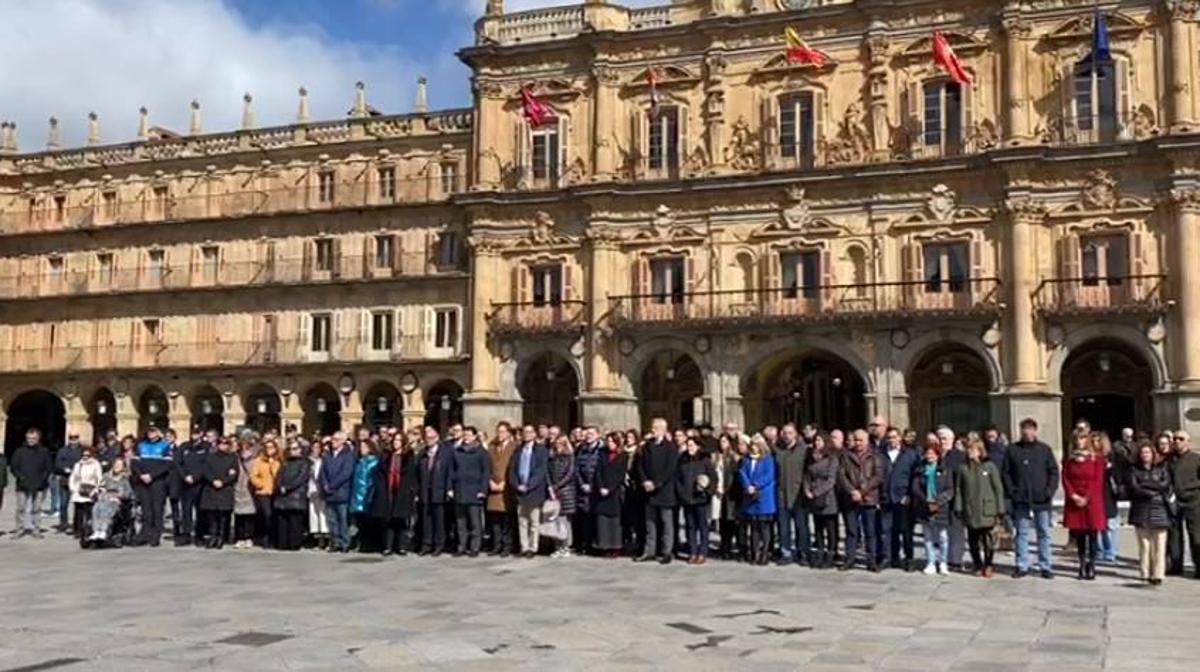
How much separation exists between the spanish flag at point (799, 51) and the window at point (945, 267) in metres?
5.99

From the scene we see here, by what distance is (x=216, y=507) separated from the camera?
18.8 meters

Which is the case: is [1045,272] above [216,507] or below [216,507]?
above

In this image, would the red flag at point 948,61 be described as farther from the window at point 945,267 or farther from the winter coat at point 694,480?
the winter coat at point 694,480

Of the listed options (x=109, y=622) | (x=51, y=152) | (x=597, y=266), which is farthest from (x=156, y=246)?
(x=109, y=622)

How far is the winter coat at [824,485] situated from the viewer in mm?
15906

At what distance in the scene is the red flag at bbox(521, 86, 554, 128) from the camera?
36.1 metres

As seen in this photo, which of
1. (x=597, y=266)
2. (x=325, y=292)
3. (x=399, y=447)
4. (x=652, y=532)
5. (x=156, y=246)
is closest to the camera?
(x=652, y=532)

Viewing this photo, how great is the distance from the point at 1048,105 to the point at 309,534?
75.2 ft

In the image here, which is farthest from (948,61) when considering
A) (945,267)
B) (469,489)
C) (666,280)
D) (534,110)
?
(469,489)

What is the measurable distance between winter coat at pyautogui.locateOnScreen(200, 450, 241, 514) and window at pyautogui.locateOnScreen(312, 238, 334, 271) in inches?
905

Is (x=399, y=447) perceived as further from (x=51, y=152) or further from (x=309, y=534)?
(x=51, y=152)

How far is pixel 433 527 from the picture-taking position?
17.9 m

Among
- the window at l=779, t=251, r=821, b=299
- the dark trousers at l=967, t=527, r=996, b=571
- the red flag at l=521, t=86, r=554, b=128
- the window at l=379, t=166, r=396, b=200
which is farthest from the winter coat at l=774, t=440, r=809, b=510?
the window at l=379, t=166, r=396, b=200

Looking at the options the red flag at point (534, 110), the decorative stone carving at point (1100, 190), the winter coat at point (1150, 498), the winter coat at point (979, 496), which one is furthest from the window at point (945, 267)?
the winter coat at point (1150, 498)
